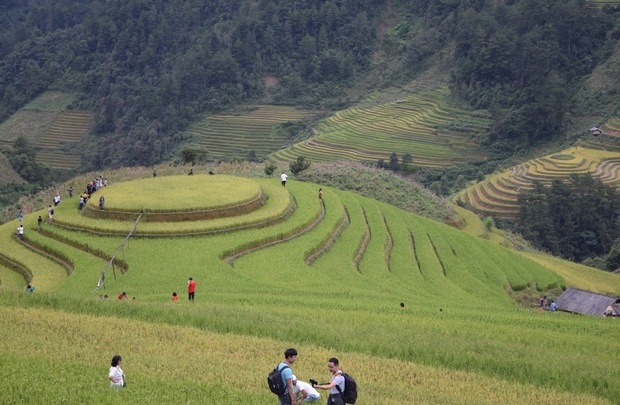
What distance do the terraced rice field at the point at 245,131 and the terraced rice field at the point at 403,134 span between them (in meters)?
5.75

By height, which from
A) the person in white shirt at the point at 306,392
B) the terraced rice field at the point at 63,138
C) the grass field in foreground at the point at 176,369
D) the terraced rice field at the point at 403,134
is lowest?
the terraced rice field at the point at 63,138

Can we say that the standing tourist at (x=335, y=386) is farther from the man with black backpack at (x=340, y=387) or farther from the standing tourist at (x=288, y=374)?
the standing tourist at (x=288, y=374)

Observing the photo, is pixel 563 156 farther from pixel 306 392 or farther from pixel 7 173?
pixel 306 392

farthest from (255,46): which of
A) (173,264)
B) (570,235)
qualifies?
(173,264)

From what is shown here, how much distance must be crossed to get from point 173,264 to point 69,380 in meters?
14.1

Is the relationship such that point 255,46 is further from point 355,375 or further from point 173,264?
point 355,375

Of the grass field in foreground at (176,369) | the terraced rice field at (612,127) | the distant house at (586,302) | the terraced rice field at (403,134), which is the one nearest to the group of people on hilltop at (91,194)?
the grass field in foreground at (176,369)

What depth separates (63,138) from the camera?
98375 mm

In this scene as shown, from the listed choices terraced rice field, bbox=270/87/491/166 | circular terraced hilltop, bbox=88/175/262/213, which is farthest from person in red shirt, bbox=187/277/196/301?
terraced rice field, bbox=270/87/491/166

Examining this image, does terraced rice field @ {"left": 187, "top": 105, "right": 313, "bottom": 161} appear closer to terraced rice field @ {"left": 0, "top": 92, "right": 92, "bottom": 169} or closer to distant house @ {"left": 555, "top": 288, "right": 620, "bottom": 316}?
terraced rice field @ {"left": 0, "top": 92, "right": 92, "bottom": 169}

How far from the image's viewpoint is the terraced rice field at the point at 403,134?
7481 cm

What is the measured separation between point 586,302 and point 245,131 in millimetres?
64537

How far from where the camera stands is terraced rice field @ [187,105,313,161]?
86.0m

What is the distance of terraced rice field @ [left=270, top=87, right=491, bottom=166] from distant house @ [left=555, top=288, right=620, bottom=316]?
139ft
